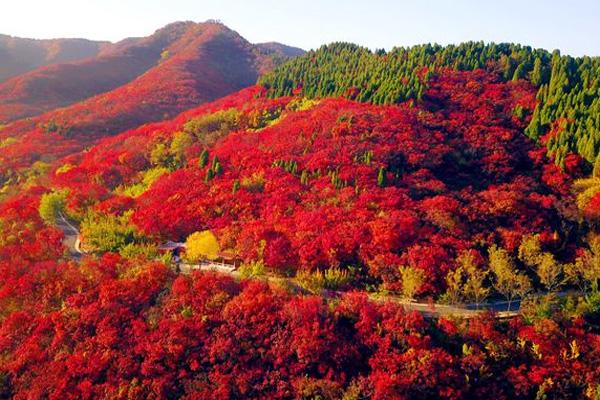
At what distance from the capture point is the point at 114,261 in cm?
4409

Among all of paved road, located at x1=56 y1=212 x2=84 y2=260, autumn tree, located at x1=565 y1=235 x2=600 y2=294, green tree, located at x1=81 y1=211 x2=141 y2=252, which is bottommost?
paved road, located at x1=56 y1=212 x2=84 y2=260

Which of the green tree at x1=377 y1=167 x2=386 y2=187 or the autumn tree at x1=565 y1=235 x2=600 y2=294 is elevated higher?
the green tree at x1=377 y1=167 x2=386 y2=187

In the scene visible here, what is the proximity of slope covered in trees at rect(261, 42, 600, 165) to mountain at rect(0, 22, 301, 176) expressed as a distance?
33.0m

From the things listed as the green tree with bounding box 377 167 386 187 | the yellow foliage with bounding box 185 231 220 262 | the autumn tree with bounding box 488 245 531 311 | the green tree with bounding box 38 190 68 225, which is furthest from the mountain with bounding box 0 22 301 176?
the autumn tree with bounding box 488 245 531 311

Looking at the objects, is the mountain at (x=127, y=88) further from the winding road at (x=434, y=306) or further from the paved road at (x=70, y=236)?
the winding road at (x=434, y=306)

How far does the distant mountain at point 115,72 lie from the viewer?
133 m

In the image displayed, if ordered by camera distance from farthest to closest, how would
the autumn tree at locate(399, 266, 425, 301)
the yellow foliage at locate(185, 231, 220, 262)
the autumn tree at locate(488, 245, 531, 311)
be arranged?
the yellow foliage at locate(185, 231, 220, 262)
the autumn tree at locate(399, 266, 425, 301)
the autumn tree at locate(488, 245, 531, 311)

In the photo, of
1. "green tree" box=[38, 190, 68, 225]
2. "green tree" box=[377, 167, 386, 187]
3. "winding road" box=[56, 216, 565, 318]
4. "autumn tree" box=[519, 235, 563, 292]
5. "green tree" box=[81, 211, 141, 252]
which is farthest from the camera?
"green tree" box=[38, 190, 68, 225]

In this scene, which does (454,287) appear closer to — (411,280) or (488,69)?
(411,280)

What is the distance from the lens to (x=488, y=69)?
3327 inches

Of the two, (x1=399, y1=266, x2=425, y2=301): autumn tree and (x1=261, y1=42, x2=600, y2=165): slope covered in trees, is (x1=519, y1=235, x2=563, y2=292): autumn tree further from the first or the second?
(x1=261, y1=42, x2=600, y2=165): slope covered in trees

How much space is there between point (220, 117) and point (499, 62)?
55569 mm

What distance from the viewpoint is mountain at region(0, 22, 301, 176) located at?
9450cm

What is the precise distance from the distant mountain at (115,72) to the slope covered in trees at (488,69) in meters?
42.0
